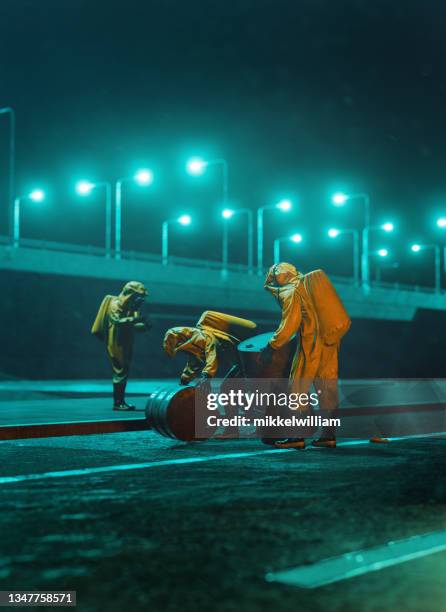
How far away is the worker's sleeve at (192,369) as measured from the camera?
12859 millimetres

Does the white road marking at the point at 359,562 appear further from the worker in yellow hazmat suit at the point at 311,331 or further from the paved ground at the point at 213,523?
the worker in yellow hazmat suit at the point at 311,331

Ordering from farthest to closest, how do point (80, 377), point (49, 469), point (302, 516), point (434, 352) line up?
1. point (434, 352)
2. point (80, 377)
3. point (49, 469)
4. point (302, 516)

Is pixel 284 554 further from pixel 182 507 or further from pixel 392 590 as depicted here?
pixel 182 507

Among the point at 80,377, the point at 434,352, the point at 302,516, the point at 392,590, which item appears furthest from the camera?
the point at 434,352

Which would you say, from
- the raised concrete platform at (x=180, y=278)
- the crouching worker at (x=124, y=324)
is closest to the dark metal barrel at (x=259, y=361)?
→ the crouching worker at (x=124, y=324)

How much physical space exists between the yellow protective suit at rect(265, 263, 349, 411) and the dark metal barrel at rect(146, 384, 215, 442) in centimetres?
120

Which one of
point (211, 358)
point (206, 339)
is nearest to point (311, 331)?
point (211, 358)

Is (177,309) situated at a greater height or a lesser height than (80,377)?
greater

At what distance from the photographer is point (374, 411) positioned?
17.9 meters

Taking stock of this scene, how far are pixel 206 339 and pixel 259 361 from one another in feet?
3.47

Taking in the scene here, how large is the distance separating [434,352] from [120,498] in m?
48.7

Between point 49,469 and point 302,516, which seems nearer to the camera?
point 302,516

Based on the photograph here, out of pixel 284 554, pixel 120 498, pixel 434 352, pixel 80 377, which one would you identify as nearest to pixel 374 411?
pixel 120 498

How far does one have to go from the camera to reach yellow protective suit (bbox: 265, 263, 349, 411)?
1148 cm
